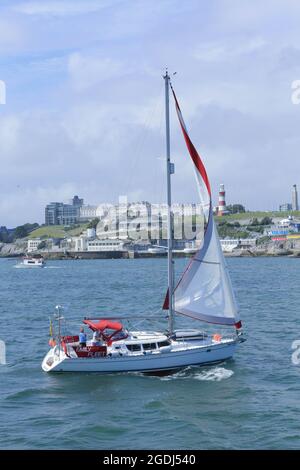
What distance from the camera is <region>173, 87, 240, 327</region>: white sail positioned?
2834 centimetres

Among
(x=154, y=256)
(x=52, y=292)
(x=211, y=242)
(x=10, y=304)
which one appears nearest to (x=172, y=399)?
(x=211, y=242)

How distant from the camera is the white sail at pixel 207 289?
1116 inches

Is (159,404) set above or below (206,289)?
below

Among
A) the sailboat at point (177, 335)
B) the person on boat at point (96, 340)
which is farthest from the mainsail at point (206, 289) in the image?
the person on boat at point (96, 340)

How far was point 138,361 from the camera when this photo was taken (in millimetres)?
26484

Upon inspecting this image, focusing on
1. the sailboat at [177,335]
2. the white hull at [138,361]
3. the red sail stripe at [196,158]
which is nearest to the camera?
the white hull at [138,361]

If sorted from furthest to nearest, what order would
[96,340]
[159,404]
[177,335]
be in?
[177,335], [96,340], [159,404]

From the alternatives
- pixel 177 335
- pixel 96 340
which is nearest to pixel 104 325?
pixel 96 340

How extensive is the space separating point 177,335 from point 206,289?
2.24m

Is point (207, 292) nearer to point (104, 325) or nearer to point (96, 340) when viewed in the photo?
point (104, 325)

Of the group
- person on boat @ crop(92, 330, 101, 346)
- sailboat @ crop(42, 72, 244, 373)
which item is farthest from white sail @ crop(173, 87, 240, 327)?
→ person on boat @ crop(92, 330, 101, 346)

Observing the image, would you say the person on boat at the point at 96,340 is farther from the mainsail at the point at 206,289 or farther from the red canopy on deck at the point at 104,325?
the mainsail at the point at 206,289

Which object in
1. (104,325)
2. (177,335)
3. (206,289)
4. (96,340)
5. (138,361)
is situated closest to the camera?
(138,361)
